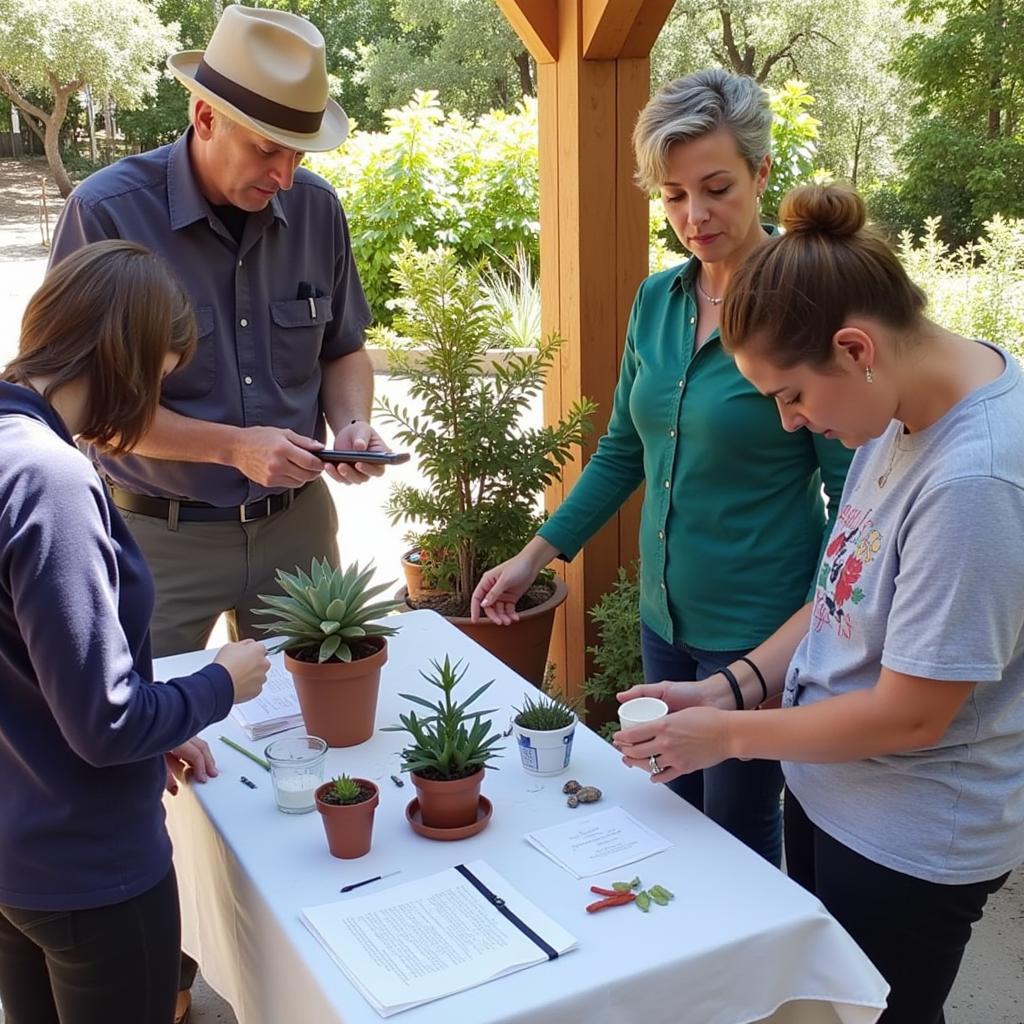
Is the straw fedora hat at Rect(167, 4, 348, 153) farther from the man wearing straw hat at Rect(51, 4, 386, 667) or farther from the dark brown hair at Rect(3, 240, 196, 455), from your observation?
the dark brown hair at Rect(3, 240, 196, 455)

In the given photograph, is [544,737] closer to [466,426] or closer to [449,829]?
[449,829]

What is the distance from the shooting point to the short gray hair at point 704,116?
212 cm

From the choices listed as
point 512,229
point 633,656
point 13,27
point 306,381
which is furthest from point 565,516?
point 13,27

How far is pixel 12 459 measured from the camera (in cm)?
135

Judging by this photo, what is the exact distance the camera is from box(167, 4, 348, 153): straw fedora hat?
2.35 meters

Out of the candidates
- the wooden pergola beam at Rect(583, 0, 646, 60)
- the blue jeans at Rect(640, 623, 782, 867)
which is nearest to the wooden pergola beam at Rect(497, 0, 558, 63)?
the wooden pergola beam at Rect(583, 0, 646, 60)

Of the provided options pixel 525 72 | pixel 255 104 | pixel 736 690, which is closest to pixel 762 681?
pixel 736 690

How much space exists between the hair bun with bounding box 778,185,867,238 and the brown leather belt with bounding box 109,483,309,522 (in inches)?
57.4

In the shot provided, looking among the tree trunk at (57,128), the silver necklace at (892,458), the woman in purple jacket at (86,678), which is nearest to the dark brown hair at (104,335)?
the woman in purple jacket at (86,678)

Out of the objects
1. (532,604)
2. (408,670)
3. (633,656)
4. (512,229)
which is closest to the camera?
(408,670)

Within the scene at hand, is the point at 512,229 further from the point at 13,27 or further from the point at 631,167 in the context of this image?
the point at 13,27

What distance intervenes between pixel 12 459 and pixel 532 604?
2.57 m

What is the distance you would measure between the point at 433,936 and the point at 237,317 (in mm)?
1585

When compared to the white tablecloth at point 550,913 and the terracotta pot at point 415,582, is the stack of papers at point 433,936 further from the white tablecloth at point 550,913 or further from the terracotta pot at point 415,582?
the terracotta pot at point 415,582
